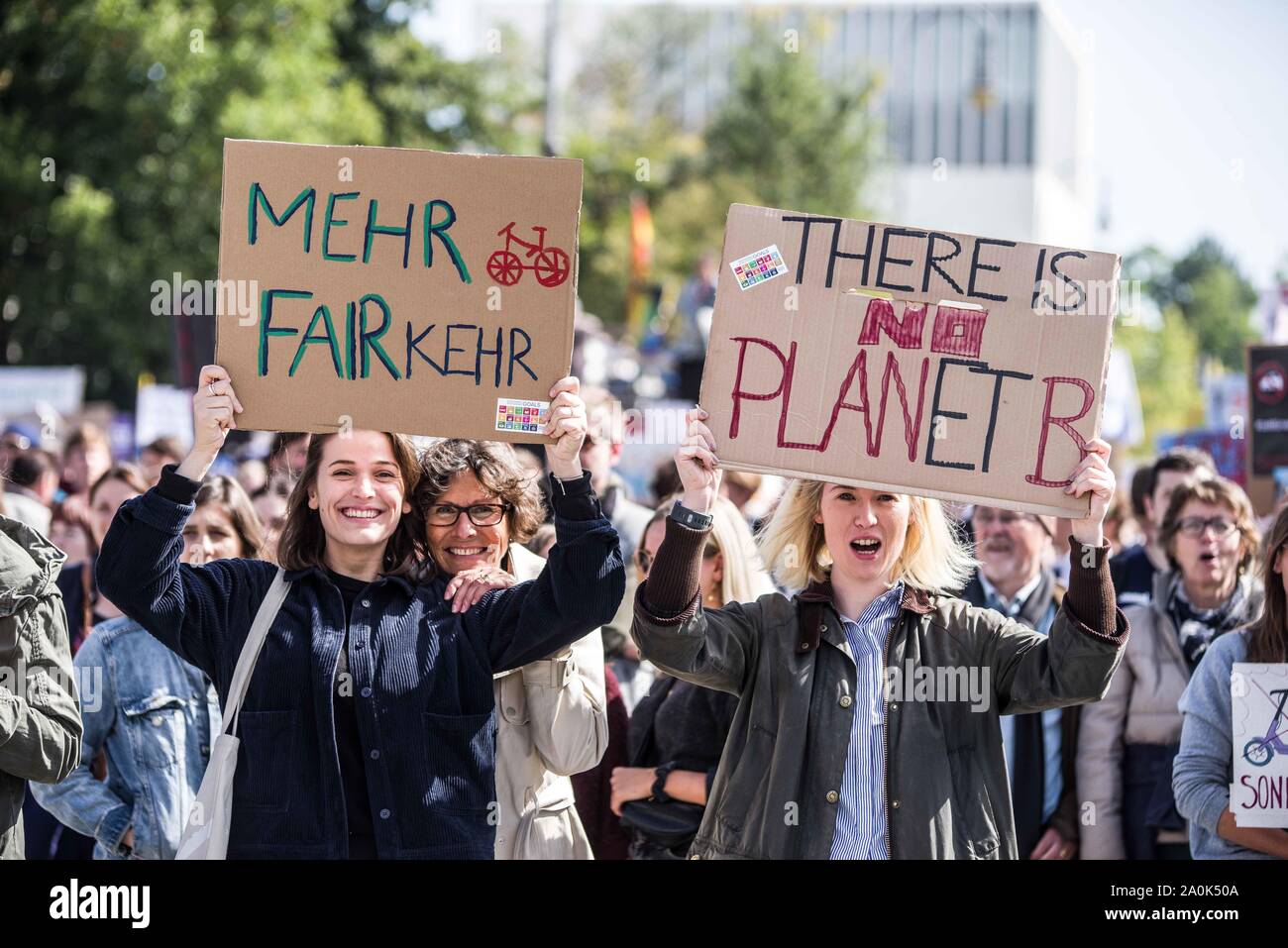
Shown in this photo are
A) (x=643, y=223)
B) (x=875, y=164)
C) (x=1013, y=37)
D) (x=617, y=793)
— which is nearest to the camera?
(x=617, y=793)

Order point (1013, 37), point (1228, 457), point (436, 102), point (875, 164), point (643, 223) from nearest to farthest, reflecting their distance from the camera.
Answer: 1. point (1228, 457)
2. point (436, 102)
3. point (643, 223)
4. point (875, 164)
5. point (1013, 37)

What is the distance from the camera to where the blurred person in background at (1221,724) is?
12.7ft

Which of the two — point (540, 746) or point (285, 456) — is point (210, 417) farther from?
point (540, 746)

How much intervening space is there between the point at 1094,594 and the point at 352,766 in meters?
1.61

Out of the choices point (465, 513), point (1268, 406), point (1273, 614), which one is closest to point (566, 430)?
point (465, 513)

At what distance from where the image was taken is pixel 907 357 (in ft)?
12.3

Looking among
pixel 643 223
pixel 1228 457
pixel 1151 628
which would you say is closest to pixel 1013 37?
pixel 643 223

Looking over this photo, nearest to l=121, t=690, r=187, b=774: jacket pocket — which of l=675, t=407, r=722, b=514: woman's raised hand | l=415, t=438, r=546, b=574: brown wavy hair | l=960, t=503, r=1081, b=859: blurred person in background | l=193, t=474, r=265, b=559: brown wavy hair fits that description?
l=193, t=474, r=265, b=559: brown wavy hair

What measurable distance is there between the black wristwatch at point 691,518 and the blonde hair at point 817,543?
0.44m

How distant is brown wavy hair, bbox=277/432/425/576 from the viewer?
3639mm

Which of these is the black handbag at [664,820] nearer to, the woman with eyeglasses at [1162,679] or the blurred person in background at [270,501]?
the woman with eyeglasses at [1162,679]

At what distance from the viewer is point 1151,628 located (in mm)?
5207

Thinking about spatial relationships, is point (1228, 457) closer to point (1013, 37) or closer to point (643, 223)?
point (643, 223)
